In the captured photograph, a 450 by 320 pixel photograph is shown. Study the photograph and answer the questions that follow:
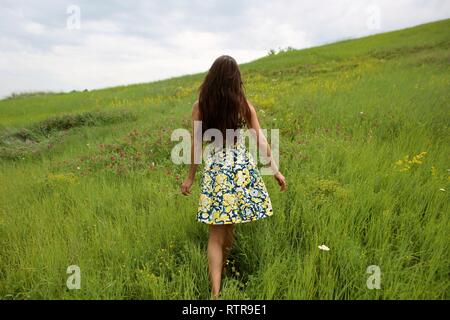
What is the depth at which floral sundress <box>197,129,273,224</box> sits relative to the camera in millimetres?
2922

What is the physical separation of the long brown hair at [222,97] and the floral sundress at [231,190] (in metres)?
0.22

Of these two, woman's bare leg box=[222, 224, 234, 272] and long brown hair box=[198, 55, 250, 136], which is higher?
long brown hair box=[198, 55, 250, 136]

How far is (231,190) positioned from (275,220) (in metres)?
0.78

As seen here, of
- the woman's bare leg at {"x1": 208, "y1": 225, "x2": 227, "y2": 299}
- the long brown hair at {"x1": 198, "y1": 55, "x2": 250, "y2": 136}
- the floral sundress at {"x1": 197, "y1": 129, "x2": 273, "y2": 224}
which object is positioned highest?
the long brown hair at {"x1": 198, "y1": 55, "x2": 250, "y2": 136}

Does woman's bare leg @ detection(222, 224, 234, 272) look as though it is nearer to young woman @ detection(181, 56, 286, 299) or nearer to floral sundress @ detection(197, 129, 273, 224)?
young woman @ detection(181, 56, 286, 299)

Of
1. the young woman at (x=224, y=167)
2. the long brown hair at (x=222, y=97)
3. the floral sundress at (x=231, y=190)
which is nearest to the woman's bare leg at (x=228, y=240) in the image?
the young woman at (x=224, y=167)

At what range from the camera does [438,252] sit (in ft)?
9.81

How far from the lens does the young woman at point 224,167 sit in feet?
9.57

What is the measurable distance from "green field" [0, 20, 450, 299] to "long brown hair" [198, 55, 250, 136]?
1107mm

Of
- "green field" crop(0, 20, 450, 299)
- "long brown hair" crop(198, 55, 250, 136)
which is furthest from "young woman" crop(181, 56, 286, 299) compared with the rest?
"green field" crop(0, 20, 450, 299)

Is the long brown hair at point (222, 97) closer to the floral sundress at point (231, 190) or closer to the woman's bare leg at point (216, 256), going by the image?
the floral sundress at point (231, 190)
